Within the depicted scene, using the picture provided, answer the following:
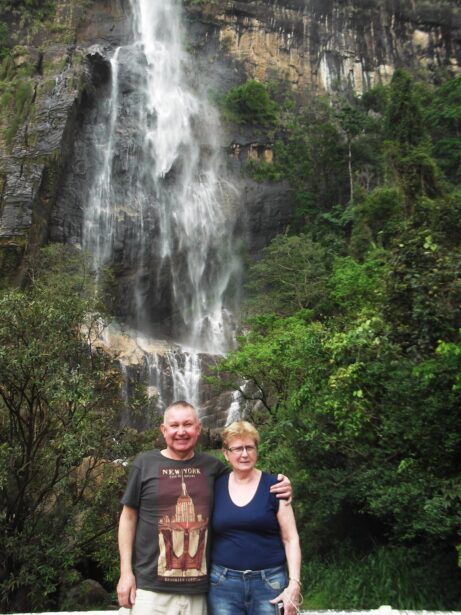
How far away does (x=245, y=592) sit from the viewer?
261 cm

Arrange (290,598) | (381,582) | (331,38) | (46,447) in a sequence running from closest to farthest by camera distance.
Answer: (290,598) < (381,582) < (46,447) < (331,38)

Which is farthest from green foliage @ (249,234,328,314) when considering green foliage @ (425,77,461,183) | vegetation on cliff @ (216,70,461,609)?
green foliage @ (425,77,461,183)

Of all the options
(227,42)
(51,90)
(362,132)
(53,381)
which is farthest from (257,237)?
(53,381)

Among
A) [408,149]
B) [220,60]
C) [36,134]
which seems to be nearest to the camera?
[408,149]

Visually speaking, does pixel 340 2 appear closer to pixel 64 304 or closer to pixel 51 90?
pixel 51 90

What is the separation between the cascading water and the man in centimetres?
1832

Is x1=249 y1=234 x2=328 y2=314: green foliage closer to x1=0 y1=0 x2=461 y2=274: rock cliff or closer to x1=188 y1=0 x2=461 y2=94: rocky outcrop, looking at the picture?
x1=0 y1=0 x2=461 y2=274: rock cliff

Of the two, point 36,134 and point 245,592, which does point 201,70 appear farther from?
point 245,592

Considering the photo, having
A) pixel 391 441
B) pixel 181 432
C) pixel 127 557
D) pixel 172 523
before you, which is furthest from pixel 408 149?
pixel 127 557

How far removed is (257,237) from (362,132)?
10834 millimetres

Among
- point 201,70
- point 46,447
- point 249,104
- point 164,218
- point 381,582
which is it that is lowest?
point 381,582

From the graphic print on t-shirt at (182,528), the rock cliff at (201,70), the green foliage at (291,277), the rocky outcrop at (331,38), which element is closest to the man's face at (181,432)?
the graphic print on t-shirt at (182,528)

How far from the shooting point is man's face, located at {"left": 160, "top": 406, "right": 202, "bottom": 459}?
2828mm

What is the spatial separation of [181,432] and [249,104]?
33.5 meters
